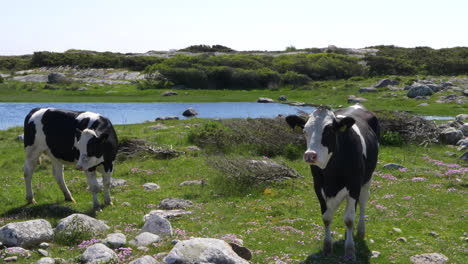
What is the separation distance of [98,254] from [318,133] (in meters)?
4.61

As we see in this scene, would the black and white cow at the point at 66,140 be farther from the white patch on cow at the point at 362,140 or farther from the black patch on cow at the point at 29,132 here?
the white patch on cow at the point at 362,140

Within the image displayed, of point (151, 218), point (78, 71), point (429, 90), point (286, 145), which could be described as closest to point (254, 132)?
point (286, 145)

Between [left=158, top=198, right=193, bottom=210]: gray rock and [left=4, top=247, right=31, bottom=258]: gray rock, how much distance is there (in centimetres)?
490

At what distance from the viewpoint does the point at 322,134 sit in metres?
8.87

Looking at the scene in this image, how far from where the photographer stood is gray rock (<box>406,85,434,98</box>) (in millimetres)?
53875

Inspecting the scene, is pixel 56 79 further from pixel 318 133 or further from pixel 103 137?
pixel 318 133

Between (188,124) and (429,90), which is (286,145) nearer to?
(188,124)

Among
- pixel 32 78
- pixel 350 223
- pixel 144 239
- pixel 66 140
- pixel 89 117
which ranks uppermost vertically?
pixel 89 117

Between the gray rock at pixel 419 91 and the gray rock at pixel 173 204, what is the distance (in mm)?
44905

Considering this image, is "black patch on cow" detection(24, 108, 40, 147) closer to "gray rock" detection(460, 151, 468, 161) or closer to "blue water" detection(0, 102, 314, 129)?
"gray rock" detection(460, 151, 468, 161)

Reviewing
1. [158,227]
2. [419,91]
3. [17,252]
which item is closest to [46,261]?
[17,252]

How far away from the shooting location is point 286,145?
74.4 feet

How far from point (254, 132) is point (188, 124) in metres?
10.6

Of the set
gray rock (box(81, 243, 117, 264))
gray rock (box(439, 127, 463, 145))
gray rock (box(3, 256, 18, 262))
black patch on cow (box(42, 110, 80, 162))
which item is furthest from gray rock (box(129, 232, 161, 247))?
gray rock (box(439, 127, 463, 145))
